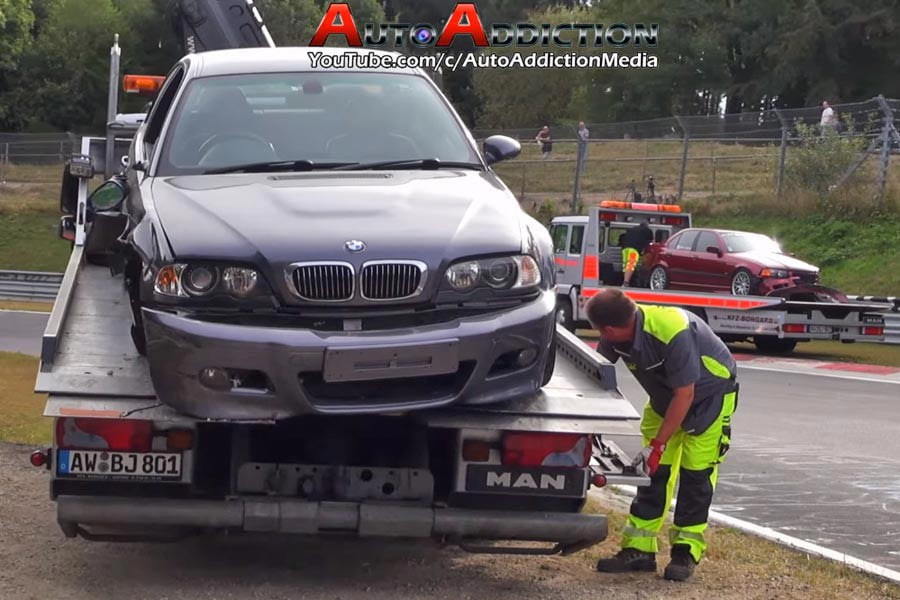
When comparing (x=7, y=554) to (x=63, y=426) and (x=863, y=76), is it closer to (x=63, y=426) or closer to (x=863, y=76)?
(x=63, y=426)

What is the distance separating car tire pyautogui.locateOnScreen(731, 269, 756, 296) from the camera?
22.5 meters

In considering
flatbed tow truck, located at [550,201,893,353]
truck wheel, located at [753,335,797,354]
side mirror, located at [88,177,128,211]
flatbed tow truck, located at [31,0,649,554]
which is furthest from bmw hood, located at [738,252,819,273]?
flatbed tow truck, located at [31,0,649,554]

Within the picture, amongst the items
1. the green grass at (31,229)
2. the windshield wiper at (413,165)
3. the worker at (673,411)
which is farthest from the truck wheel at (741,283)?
the green grass at (31,229)

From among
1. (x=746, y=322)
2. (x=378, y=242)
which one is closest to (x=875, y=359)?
(x=746, y=322)

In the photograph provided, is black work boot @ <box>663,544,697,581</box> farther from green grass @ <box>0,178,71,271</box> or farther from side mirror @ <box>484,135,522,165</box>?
green grass @ <box>0,178,71,271</box>

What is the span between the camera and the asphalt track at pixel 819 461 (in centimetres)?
848

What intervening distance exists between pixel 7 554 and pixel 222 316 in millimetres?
1993

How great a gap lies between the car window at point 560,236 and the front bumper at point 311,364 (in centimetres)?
2031

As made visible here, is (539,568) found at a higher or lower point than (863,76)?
lower

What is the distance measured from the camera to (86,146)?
11.5 m

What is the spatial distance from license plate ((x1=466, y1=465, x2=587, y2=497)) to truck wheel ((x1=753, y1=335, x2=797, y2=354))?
53.3 ft

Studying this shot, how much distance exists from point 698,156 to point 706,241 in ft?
41.9

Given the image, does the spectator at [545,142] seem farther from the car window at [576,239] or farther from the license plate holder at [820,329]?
the license plate holder at [820,329]

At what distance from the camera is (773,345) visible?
22344 mm
